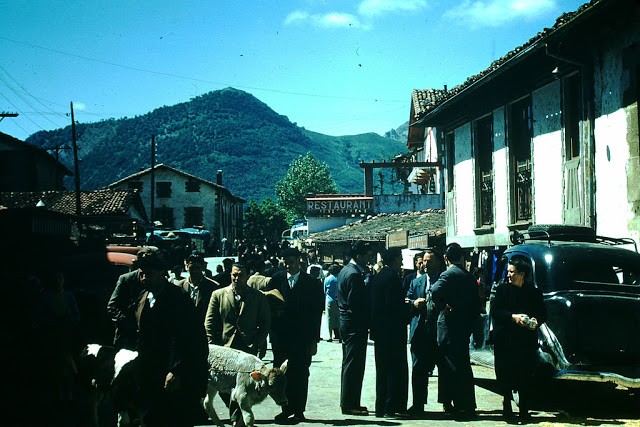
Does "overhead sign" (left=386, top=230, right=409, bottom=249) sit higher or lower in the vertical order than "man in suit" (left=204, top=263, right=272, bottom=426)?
higher

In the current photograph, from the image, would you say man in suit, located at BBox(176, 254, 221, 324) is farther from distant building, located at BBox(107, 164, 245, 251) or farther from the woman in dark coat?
distant building, located at BBox(107, 164, 245, 251)

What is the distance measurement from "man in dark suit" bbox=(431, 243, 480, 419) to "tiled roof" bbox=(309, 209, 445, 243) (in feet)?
64.6

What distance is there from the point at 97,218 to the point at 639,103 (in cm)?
2739

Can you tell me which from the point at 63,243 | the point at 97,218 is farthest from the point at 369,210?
the point at 63,243

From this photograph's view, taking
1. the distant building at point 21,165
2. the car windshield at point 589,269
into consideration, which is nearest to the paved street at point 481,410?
the car windshield at point 589,269

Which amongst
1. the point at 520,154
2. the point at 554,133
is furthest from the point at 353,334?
the point at 520,154

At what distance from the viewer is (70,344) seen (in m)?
10.4

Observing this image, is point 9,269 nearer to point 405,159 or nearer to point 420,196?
point 420,196

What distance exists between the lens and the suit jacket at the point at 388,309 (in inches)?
360

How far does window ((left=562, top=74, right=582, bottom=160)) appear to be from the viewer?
52.0 feet

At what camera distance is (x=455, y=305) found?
29.3 feet

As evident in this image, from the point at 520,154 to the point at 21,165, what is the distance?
4523 centimetres

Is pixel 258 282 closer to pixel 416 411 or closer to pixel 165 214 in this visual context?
pixel 416 411

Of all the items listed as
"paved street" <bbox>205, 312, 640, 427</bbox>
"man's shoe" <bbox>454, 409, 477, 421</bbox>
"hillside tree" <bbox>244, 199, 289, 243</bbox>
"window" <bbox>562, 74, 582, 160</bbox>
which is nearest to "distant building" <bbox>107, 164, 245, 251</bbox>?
"hillside tree" <bbox>244, 199, 289, 243</bbox>
